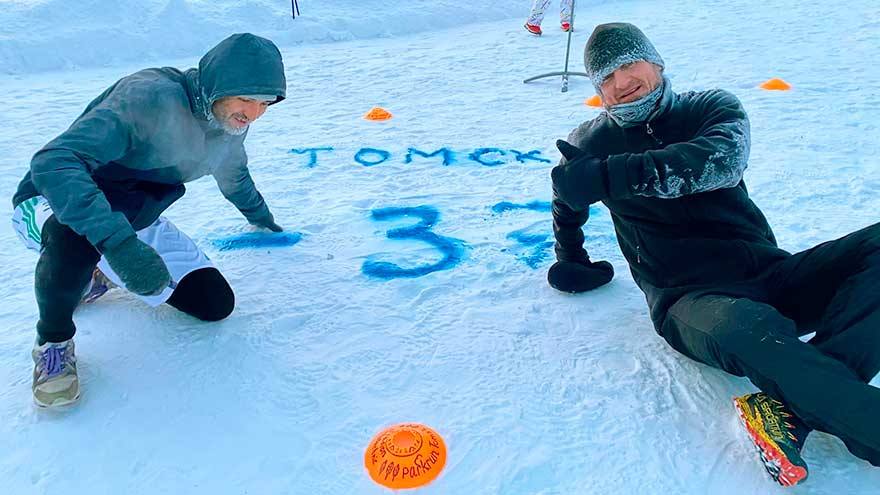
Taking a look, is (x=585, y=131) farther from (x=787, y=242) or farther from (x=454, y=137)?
(x=454, y=137)

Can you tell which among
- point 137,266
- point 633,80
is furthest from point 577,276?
point 137,266

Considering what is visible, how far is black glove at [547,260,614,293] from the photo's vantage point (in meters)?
2.45

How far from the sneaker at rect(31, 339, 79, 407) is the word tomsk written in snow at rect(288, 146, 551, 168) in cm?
207

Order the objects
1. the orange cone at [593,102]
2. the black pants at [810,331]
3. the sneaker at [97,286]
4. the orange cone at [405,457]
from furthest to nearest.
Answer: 1. the orange cone at [593,102]
2. the sneaker at [97,286]
3. the orange cone at [405,457]
4. the black pants at [810,331]

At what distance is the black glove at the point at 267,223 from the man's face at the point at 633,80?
63.5 inches

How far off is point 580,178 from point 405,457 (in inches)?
35.5

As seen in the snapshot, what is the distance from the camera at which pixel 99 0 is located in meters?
7.52

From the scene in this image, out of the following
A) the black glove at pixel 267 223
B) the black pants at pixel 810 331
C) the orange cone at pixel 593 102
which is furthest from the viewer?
the orange cone at pixel 593 102

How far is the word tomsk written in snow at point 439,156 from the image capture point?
3.88 m

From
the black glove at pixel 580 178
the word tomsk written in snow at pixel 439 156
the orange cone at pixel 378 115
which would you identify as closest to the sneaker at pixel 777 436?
the black glove at pixel 580 178

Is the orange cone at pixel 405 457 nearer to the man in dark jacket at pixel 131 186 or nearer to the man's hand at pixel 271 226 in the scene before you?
the man in dark jacket at pixel 131 186

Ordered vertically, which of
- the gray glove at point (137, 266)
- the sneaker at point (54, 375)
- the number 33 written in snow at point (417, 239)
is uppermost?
the gray glove at point (137, 266)

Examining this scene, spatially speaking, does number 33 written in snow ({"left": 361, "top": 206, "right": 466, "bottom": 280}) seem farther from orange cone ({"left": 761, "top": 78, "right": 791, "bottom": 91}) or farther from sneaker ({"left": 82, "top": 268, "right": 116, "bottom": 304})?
orange cone ({"left": 761, "top": 78, "right": 791, "bottom": 91})

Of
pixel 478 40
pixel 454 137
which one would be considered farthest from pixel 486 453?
pixel 478 40
